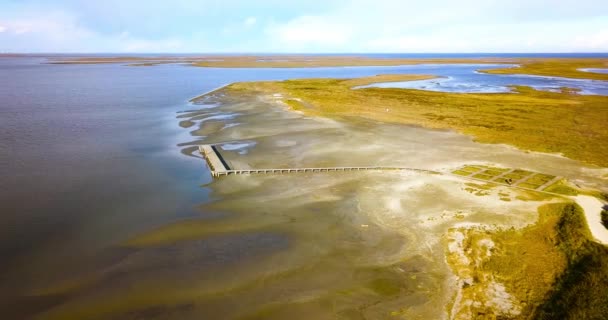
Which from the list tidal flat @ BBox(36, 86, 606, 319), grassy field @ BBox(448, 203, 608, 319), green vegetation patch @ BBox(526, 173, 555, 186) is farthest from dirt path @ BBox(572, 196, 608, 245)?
green vegetation patch @ BBox(526, 173, 555, 186)

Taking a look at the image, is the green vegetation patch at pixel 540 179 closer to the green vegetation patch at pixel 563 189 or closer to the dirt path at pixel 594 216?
the green vegetation patch at pixel 563 189

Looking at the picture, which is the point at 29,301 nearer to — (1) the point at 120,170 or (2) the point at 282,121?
(1) the point at 120,170

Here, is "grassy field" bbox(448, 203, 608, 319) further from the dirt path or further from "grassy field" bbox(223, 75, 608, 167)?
"grassy field" bbox(223, 75, 608, 167)

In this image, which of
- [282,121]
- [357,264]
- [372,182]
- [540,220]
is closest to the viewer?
[357,264]

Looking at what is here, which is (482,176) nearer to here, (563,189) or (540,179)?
(540,179)

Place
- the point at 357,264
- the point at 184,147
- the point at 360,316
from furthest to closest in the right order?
the point at 184,147 → the point at 357,264 → the point at 360,316

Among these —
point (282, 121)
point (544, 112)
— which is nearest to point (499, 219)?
point (282, 121)
